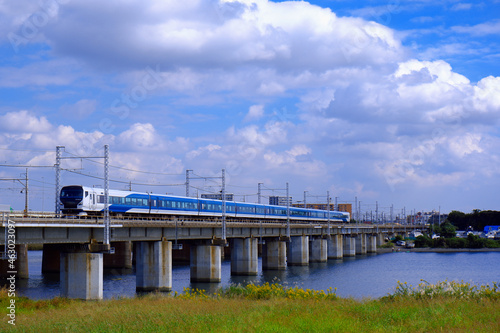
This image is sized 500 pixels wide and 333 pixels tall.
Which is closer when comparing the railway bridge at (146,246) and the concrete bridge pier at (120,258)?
the railway bridge at (146,246)

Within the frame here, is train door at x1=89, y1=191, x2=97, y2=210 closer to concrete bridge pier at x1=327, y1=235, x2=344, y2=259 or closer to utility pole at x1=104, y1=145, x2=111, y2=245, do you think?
utility pole at x1=104, y1=145, x2=111, y2=245

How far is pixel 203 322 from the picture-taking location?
70.9 feet

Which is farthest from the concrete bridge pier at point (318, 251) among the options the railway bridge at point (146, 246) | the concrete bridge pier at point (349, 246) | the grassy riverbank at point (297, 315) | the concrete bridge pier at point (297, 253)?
the grassy riverbank at point (297, 315)

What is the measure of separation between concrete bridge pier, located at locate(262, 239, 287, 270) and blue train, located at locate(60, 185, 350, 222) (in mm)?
6638

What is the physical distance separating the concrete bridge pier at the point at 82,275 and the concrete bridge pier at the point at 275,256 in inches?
1940

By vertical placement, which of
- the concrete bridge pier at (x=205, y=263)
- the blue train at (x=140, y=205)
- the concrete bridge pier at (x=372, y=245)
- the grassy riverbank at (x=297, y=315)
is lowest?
the concrete bridge pier at (x=372, y=245)

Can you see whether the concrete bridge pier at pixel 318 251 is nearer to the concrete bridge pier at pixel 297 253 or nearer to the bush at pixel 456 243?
the concrete bridge pier at pixel 297 253

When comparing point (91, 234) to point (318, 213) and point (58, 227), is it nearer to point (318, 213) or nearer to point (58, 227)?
point (58, 227)

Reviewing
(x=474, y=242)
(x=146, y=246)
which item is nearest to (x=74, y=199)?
(x=146, y=246)

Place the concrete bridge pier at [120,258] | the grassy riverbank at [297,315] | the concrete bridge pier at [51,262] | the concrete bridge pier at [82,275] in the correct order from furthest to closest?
1. the concrete bridge pier at [120,258]
2. the concrete bridge pier at [51,262]
3. the concrete bridge pier at [82,275]
4. the grassy riverbank at [297,315]

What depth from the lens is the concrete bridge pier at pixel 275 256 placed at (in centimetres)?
9300

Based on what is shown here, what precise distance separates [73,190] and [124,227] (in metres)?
8.80

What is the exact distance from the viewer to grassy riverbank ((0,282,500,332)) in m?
20.6

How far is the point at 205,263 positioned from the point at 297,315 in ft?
156
